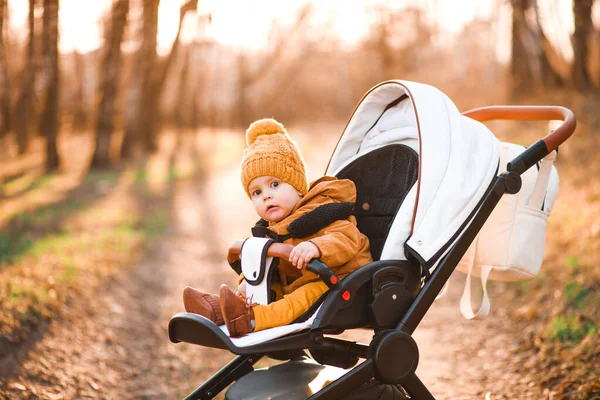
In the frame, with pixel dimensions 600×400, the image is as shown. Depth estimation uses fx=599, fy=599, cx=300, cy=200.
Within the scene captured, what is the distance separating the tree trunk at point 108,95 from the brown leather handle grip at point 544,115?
11669 millimetres

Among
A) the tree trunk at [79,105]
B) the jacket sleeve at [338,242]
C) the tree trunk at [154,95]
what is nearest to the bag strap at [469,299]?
the jacket sleeve at [338,242]

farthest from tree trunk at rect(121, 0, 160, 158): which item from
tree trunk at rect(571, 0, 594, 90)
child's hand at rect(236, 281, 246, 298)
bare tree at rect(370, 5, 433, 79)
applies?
bare tree at rect(370, 5, 433, 79)

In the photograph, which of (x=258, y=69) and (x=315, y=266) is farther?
(x=258, y=69)

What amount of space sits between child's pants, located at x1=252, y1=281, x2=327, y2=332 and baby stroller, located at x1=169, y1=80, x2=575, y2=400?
5 centimetres

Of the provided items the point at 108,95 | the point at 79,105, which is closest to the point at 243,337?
the point at 108,95

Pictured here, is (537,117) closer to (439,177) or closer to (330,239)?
(439,177)

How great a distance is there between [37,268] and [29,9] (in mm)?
3701

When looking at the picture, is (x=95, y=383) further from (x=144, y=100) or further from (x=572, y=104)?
(x=144, y=100)

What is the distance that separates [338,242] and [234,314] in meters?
0.58

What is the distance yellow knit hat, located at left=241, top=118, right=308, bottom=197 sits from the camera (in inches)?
121

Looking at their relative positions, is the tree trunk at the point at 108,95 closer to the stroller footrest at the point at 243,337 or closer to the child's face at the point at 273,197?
the child's face at the point at 273,197

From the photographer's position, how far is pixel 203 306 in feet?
9.20

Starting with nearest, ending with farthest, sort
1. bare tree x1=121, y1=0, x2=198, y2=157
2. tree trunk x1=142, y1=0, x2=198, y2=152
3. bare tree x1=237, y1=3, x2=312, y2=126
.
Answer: bare tree x1=121, y1=0, x2=198, y2=157
tree trunk x1=142, y1=0, x2=198, y2=152
bare tree x1=237, y1=3, x2=312, y2=126

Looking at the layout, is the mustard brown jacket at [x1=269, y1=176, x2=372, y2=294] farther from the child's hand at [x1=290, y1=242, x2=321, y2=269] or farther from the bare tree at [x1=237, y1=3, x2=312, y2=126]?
the bare tree at [x1=237, y1=3, x2=312, y2=126]
